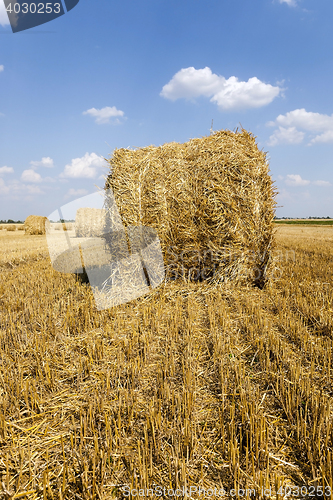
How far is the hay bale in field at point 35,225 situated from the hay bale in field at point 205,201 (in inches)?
577

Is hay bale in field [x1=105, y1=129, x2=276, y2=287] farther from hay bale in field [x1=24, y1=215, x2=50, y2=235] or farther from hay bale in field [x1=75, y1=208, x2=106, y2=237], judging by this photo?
hay bale in field [x1=24, y1=215, x2=50, y2=235]

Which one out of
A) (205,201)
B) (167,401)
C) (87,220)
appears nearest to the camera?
(167,401)

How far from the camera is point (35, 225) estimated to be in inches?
707

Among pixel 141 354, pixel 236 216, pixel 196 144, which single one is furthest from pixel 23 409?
Answer: pixel 196 144

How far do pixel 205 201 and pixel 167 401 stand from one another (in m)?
3.33

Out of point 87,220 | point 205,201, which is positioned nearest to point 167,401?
point 205,201

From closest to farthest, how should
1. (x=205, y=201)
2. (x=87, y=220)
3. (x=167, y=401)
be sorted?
(x=167, y=401)
(x=205, y=201)
(x=87, y=220)

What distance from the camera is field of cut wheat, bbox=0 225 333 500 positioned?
1.48 meters

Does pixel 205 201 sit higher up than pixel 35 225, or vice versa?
pixel 35 225

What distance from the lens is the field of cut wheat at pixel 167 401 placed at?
148 centimetres

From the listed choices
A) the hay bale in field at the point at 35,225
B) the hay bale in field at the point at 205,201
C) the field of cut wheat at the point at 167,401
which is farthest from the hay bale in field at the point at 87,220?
the field of cut wheat at the point at 167,401

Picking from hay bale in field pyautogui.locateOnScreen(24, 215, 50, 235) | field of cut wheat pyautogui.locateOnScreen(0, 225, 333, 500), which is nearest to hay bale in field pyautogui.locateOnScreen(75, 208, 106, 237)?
hay bale in field pyautogui.locateOnScreen(24, 215, 50, 235)

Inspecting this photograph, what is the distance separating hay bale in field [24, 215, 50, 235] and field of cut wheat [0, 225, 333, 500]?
15057 mm

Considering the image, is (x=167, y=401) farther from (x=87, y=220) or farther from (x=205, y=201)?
(x=87, y=220)
